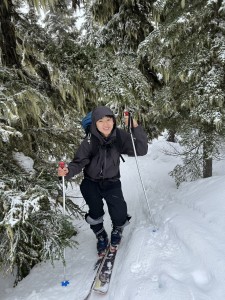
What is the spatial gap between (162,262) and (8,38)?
13.0 feet

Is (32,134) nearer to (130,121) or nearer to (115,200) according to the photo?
(130,121)

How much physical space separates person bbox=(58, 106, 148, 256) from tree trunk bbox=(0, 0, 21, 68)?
1630mm

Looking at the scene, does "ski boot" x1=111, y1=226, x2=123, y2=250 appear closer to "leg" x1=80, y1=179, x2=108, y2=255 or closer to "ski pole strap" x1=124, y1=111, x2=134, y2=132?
"leg" x1=80, y1=179, x2=108, y2=255

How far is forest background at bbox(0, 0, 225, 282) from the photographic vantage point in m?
3.50

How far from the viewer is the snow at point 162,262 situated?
3.05m

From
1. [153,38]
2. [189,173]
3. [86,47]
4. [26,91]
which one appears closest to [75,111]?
[86,47]

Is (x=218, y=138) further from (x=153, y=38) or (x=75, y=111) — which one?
(x=75, y=111)

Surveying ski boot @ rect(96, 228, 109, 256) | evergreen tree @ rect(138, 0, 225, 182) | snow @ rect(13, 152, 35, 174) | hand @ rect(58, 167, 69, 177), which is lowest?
ski boot @ rect(96, 228, 109, 256)

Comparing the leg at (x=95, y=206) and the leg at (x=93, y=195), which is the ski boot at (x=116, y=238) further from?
the leg at (x=93, y=195)

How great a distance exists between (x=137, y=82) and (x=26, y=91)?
5.30 ft

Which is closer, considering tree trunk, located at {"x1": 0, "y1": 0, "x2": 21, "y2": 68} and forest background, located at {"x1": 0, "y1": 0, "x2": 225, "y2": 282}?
forest background, located at {"x1": 0, "y1": 0, "x2": 225, "y2": 282}

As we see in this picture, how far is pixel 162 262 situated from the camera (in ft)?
11.8

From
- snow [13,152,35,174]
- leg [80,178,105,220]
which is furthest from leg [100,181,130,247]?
snow [13,152,35,174]

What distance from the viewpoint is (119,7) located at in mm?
8656
